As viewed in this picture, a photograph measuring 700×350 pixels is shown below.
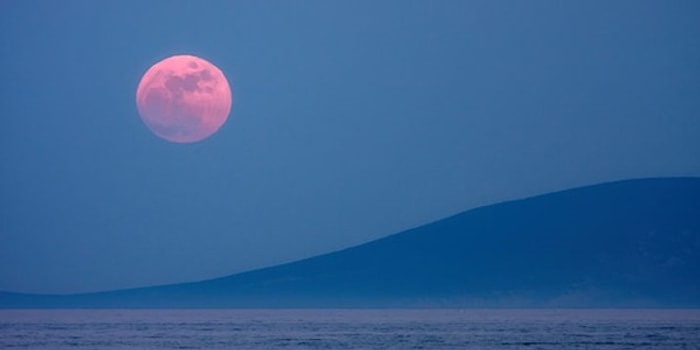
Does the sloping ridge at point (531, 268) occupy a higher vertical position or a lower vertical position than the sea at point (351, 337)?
higher

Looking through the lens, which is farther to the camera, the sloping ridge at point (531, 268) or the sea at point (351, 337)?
the sloping ridge at point (531, 268)

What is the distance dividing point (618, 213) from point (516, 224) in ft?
50.5

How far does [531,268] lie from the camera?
602 ft

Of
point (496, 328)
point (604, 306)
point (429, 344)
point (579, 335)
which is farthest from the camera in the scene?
point (604, 306)

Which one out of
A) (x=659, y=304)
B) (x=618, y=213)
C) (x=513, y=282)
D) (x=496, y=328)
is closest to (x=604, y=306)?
(x=659, y=304)

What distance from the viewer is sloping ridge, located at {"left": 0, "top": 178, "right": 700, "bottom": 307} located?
170250 millimetres

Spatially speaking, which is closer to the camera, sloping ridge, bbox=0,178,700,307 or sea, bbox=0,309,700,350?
sea, bbox=0,309,700,350

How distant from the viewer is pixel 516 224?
649 feet

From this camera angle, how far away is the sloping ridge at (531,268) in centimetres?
17025

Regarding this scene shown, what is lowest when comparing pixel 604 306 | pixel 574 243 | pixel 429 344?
pixel 429 344

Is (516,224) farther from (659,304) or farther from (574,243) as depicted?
(659,304)

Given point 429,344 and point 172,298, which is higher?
point 172,298

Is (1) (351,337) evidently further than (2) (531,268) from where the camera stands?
No

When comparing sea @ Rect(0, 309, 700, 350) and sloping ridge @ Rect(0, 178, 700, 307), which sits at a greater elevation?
sloping ridge @ Rect(0, 178, 700, 307)
